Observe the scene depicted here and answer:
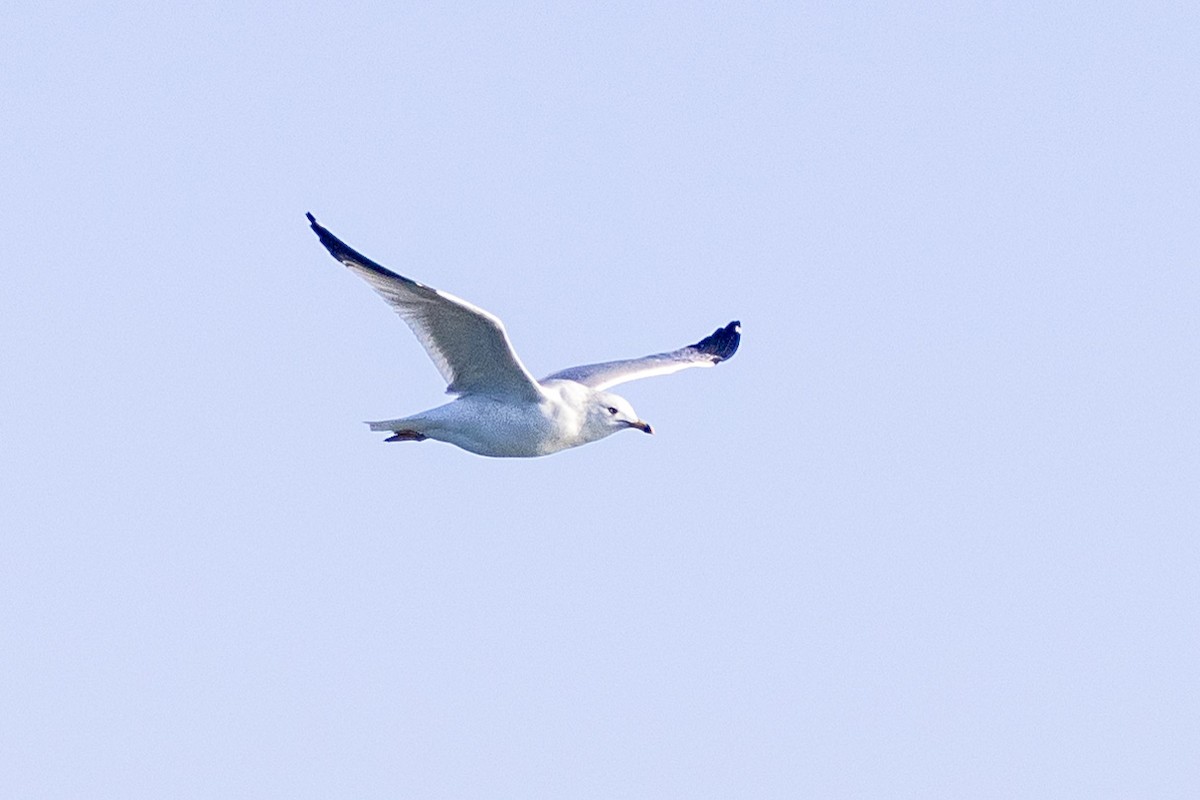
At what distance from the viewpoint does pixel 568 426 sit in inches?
666

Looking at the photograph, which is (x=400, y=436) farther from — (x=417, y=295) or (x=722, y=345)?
(x=722, y=345)

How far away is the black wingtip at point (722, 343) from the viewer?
22.4 m

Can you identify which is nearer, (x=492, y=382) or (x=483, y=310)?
(x=483, y=310)

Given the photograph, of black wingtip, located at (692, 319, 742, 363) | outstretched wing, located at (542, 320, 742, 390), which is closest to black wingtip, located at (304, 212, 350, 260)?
outstretched wing, located at (542, 320, 742, 390)

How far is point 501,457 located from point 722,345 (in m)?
6.39

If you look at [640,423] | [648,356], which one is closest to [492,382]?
[640,423]

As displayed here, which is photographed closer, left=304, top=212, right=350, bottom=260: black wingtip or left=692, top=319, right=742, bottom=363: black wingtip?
left=304, top=212, right=350, bottom=260: black wingtip

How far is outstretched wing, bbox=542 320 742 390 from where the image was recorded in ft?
63.3

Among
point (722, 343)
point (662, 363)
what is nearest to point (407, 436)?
point (662, 363)

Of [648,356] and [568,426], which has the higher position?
[648,356]

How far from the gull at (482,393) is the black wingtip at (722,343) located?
180 inches

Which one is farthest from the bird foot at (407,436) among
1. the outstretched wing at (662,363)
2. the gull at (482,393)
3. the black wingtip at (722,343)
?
the black wingtip at (722,343)

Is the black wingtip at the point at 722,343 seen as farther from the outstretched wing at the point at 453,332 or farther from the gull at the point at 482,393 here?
the outstretched wing at the point at 453,332

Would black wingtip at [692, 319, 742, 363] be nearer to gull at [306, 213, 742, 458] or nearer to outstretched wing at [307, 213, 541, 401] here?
gull at [306, 213, 742, 458]
